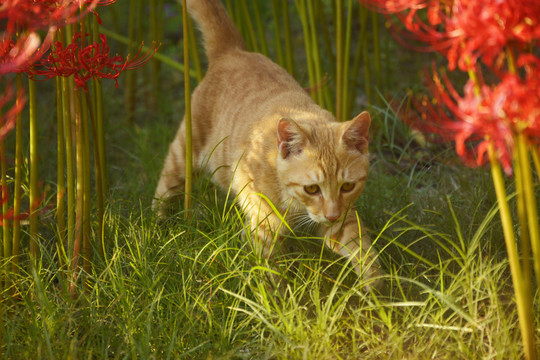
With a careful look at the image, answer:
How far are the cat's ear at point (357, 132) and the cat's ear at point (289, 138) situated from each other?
174 mm

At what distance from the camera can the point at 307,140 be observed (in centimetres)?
236

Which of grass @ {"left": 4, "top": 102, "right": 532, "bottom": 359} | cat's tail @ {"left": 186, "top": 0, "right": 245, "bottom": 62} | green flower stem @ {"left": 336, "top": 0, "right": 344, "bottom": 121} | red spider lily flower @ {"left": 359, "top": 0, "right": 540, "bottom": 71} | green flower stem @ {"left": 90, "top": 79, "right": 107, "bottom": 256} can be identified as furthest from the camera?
cat's tail @ {"left": 186, "top": 0, "right": 245, "bottom": 62}

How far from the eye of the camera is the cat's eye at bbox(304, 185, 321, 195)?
2375 millimetres

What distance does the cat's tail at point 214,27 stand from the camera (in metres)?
3.14

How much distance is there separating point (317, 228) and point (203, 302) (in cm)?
71

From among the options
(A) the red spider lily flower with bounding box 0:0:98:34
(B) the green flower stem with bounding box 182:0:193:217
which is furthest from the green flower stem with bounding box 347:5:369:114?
(A) the red spider lily flower with bounding box 0:0:98:34

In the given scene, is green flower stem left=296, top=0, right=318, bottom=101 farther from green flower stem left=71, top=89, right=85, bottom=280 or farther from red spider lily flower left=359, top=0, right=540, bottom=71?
red spider lily flower left=359, top=0, right=540, bottom=71

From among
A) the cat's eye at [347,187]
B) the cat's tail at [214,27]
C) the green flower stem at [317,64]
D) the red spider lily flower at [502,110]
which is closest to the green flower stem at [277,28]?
the green flower stem at [317,64]

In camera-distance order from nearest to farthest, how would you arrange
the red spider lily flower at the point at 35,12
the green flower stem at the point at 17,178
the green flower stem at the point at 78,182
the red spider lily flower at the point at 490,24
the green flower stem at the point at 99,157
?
the red spider lily flower at the point at 490,24 → the red spider lily flower at the point at 35,12 → the green flower stem at the point at 17,178 → the green flower stem at the point at 78,182 → the green flower stem at the point at 99,157

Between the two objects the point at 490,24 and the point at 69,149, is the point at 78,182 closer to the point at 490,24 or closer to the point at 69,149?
the point at 69,149

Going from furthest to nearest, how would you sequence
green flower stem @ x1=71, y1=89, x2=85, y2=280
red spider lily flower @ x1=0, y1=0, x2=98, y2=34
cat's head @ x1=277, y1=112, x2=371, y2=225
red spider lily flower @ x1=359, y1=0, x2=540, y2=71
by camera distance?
1. cat's head @ x1=277, y1=112, x2=371, y2=225
2. green flower stem @ x1=71, y1=89, x2=85, y2=280
3. red spider lily flower @ x1=0, y1=0, x2=98, y2=34
4. red spider lily flower @ x1=359, y1=0, x2=540, y2=71

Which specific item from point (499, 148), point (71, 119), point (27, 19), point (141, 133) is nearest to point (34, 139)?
point (71, 119)

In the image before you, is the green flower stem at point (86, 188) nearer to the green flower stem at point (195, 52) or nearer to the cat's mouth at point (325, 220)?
the cat's mouth at point (325, 220)

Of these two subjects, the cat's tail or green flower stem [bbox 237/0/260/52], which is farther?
green flower stem [bbox 237/0/260/52]
